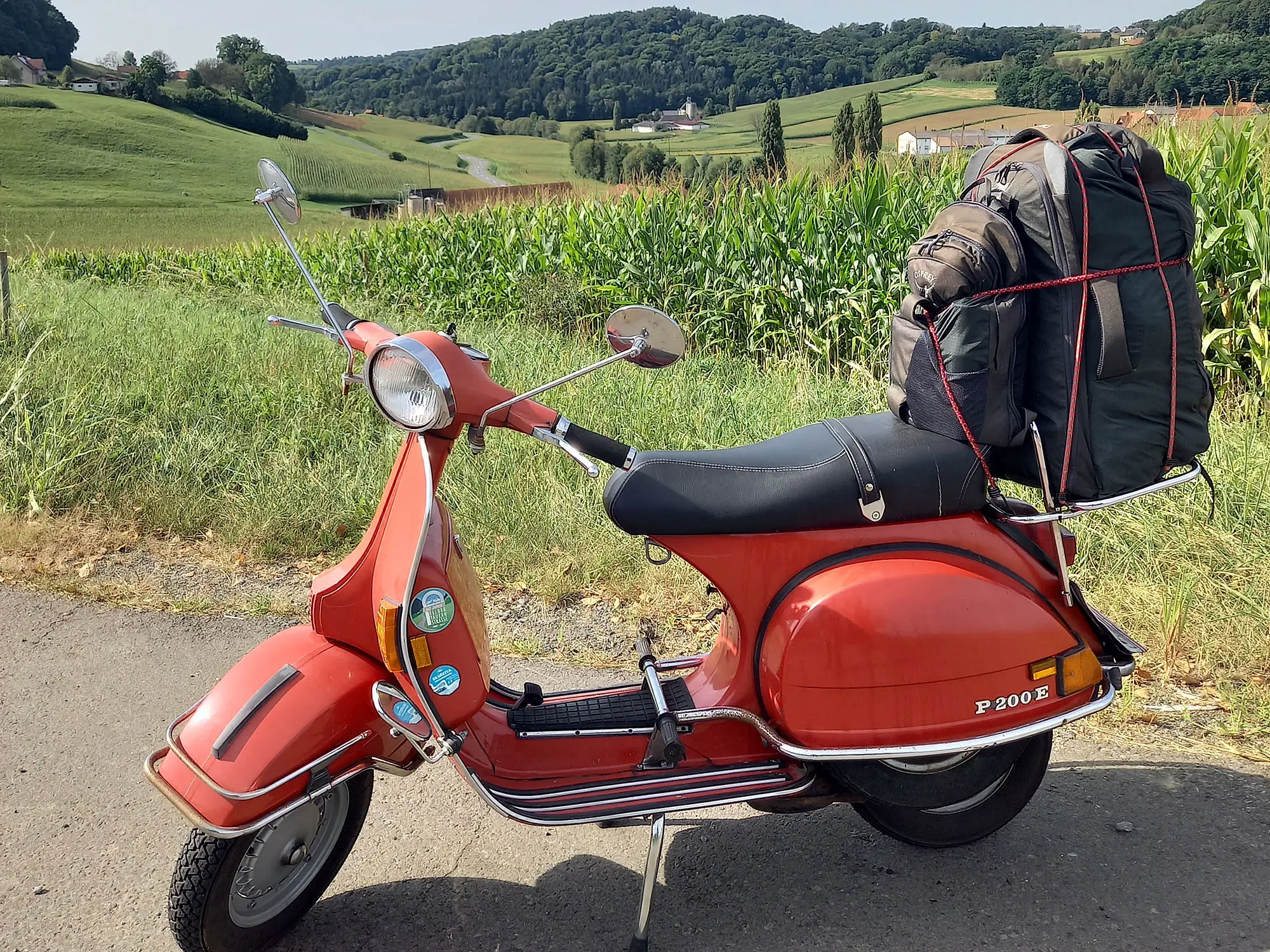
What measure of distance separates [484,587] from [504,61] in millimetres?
114071

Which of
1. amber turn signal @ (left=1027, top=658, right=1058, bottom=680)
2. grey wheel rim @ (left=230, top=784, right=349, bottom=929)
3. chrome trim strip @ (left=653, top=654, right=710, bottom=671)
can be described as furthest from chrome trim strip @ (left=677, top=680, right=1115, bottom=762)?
grey wheel rim @ (left=230, top=784, right=349, bottom=929)

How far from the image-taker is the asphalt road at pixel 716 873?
236 centimetres

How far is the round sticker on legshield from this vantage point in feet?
7.11

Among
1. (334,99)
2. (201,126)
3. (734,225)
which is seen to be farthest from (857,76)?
(334,99)

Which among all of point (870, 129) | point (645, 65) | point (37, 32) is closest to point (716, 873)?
point (870, 129)

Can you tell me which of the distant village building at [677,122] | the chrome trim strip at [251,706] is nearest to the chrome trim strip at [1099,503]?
the chrome trim strip at [251,706]

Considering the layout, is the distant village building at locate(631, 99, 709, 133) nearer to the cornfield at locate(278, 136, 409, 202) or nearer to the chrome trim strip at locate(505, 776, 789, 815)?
the cornfield at locate(278, 136, 409, 202)

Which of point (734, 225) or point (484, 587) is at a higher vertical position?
point (734, 225)

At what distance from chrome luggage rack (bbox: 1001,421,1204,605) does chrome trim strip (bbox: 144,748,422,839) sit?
1.60 m

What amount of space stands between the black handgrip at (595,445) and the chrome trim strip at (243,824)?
877mm

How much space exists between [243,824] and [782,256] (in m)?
6.32

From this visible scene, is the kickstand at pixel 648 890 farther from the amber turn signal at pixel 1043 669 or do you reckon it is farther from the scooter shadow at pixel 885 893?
the amber turn signal at pixel 1043 669

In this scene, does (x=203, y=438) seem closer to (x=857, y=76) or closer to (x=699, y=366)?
(x=699, y=366)

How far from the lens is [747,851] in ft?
8.79
